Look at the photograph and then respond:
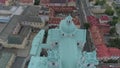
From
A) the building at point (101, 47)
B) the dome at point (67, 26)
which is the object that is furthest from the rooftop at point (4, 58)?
the building at point (101, 47)

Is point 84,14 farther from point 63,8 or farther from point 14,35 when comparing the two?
point 14,35

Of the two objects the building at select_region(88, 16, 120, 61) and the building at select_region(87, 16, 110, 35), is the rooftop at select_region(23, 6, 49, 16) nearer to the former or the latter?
the building at select_region(87, 16, 110, 35)

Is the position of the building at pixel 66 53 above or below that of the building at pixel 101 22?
above

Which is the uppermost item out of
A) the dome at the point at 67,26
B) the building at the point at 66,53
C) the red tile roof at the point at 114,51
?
the dome at the point at 67,26

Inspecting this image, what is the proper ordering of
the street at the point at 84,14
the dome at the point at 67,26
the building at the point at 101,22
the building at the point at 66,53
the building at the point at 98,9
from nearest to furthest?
the building at the point at 66,53 < the dome at the point at 67,26 < the street at the point at 84,14 < the building at the point at 101,22 < the building at the point at 98,9

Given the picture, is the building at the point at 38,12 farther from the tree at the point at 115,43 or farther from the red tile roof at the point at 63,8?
the tree at the point at 115,43

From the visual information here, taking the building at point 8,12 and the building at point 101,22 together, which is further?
the building at point 8,12

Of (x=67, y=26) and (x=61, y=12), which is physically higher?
(x=67, y=26)

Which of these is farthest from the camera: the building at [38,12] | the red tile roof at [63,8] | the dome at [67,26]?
the red tile roof at [63,8]

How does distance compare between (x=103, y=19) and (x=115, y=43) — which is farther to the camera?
(x=103, y=19)

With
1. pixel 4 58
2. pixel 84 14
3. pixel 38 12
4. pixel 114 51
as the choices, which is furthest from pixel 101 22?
pixel 4 58

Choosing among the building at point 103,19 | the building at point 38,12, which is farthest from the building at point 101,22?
the building at point 38,12

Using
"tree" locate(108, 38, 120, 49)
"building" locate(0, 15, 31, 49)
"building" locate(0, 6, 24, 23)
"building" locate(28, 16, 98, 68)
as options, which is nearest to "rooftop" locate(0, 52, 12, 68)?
"building" locate(0, 15, 31, 49)
